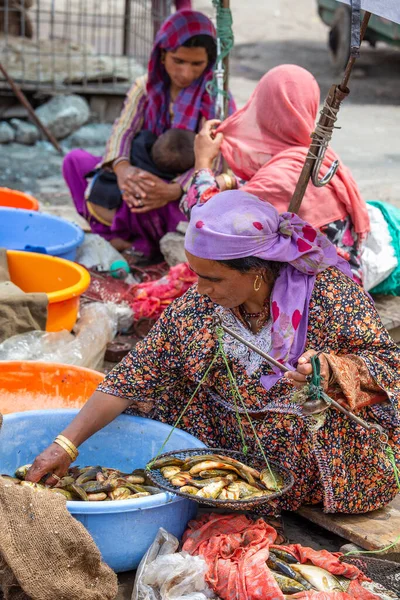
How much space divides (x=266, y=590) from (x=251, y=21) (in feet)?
52.0

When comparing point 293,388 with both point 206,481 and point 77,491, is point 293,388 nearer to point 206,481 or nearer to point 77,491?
point 206,481

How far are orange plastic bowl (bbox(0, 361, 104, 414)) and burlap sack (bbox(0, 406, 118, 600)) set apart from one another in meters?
1.06

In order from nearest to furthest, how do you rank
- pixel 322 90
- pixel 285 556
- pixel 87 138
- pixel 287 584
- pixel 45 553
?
pixel 45 553, pixel 287 584, pixel 285 556, pixel 87 138, pixel 322 90

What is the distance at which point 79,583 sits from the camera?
92.0 inches

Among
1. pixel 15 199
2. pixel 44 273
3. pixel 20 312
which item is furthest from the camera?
pixel 15 199

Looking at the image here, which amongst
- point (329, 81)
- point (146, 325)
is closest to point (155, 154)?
point (146, 325)

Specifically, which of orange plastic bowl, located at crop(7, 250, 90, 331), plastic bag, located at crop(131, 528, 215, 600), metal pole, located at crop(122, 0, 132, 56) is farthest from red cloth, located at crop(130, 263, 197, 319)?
metal pole, located at crop(122, 0, 132, 56)

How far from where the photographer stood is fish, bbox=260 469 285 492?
2.70 m

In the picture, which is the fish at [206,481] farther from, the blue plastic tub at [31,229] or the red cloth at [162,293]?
the blue plastic tub at [31,229]

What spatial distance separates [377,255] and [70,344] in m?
1.47

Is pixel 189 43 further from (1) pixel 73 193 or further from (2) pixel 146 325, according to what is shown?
(2) pixel 146 325

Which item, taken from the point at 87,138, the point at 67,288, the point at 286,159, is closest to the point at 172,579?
the point at 67,288

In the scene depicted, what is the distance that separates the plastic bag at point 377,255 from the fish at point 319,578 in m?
1.79

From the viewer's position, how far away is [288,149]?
377 centimetres
